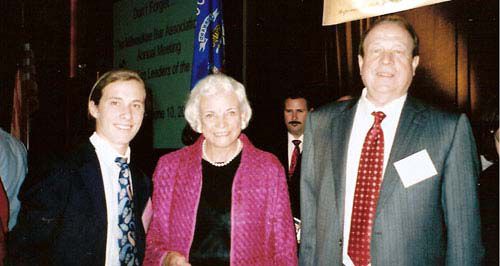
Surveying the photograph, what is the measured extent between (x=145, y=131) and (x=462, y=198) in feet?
12.3

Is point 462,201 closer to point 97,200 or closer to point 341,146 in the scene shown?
point 341,146

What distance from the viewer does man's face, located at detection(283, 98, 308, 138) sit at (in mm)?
3768

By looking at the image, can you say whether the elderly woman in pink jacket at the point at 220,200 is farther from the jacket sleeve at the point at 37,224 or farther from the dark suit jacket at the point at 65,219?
the jacket sleeve at the point at 37,224

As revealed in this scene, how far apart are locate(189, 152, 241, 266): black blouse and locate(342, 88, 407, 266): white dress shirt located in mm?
579

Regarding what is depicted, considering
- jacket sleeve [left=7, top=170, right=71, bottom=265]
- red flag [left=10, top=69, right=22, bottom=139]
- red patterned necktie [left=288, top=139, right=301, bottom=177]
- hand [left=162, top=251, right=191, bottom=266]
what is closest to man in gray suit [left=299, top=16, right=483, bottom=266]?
hand [left=162, top=251, right=191, bottom=266]

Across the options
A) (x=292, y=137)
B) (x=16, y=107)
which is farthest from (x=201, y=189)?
(x=16, y=107)

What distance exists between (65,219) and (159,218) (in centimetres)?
55

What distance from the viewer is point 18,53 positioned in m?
5.77

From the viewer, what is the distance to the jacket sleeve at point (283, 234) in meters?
2.05

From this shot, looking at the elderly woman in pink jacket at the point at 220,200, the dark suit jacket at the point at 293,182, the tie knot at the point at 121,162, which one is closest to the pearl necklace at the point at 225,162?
the elderly woman in pink jacket at the point at 220,200

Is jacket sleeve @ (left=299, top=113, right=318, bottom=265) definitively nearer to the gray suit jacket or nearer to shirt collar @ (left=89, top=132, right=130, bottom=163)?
the gray suit jacket

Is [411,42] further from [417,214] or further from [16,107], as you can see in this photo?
[16,107]

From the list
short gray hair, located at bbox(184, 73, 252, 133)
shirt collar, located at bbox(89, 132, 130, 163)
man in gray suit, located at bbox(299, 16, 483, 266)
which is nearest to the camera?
man in gray suit, located at bbox(299, 16, 483, 266)

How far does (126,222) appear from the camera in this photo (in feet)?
6.09
